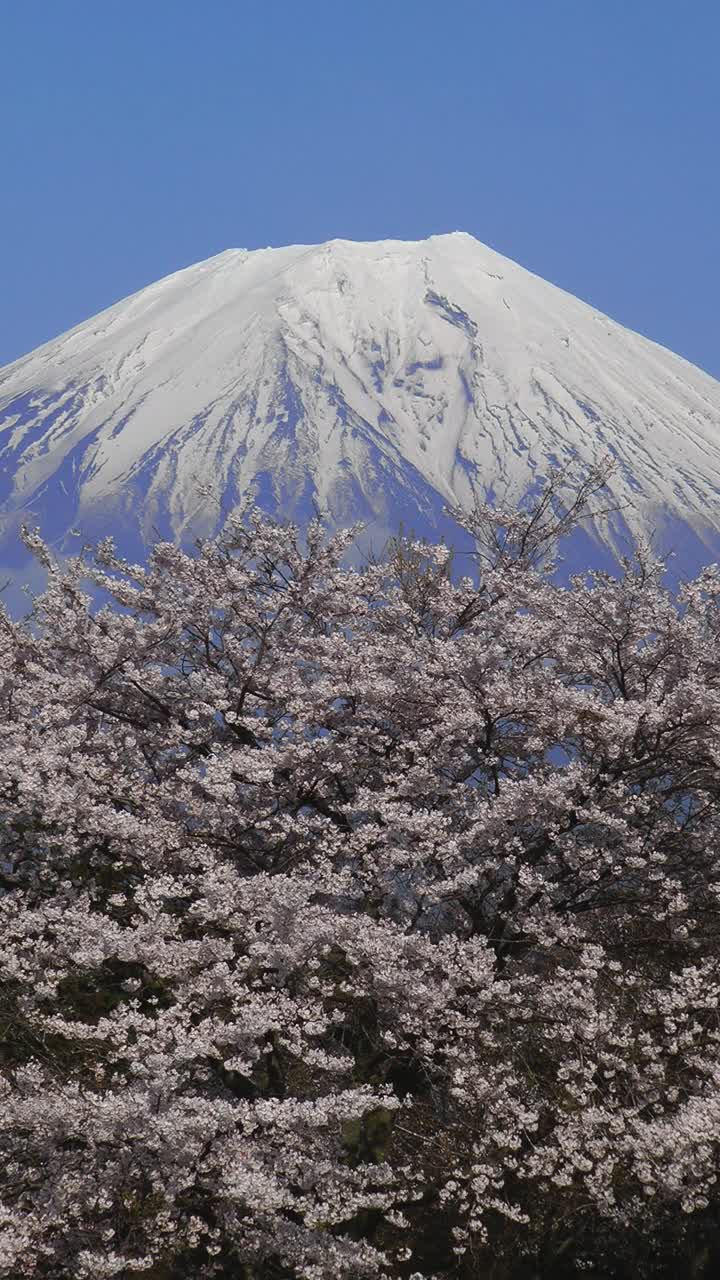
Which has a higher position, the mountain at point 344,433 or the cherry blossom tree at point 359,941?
the mountain at point 344,433

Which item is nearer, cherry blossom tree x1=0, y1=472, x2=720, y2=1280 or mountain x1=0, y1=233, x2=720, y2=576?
cherry blossom tree x1=0, y1=472, x2=720, y2=1280

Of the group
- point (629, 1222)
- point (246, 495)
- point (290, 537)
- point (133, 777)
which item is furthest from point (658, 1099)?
point (246, 495)

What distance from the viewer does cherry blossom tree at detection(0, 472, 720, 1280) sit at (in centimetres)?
→ 698

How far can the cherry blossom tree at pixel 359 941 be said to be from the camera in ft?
22.9

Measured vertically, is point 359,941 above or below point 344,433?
below

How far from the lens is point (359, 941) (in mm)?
7871

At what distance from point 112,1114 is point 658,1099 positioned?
362 centimetres

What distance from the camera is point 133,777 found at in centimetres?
981

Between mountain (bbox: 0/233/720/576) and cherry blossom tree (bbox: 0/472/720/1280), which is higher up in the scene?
mountain (bbox: 0/233/720/576)

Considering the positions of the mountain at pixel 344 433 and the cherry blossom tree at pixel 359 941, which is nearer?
the cherry blossom tree at pixel 359 941

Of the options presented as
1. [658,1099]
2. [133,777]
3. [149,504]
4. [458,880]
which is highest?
[149,504]

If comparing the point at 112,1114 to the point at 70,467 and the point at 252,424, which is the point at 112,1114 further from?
the point at 70,467

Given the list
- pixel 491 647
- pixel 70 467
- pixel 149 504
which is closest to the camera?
pixel 491 647

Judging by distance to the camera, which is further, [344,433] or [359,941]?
[344,433]
